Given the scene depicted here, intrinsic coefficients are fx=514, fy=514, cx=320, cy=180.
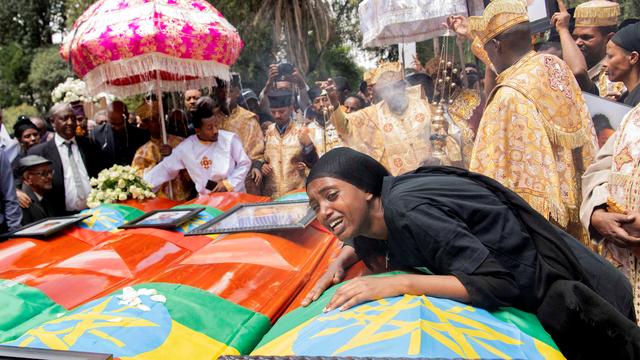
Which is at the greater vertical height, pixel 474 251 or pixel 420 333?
pixel 474 251

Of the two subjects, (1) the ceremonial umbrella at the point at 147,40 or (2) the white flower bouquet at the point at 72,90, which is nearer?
(1) the ceremonial umbrella at the point at 147,40

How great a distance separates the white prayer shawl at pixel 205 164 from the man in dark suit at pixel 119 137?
45.6 inches

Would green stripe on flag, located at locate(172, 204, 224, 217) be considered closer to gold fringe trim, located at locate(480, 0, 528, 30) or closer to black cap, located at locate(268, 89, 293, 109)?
black cap, located at locate(268, 89, 293, 109)

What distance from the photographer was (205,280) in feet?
8.71

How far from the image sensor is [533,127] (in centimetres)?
279

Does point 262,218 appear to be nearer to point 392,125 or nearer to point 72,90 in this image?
point 392,125

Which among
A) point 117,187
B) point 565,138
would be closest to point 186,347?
point 565,138

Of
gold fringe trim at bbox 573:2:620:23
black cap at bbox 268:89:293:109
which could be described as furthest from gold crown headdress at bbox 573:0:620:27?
black cap at bbox 268:89:293:109

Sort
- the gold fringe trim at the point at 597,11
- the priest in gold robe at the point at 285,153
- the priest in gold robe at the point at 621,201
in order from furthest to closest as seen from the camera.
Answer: the priest in gold robe at the point at 285,153 < the gold fringe trim at the point at 597,11 < the priest in gold robe at the point at 621,201

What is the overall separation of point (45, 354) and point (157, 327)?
54cm

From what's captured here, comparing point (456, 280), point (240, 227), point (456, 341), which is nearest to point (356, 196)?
point (456, 280)

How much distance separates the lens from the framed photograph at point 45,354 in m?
1.52

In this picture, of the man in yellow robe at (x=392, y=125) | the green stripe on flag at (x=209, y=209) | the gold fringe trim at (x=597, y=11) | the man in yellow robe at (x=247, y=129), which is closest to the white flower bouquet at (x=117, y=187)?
the green stripe on flag at (x=209, y=209)

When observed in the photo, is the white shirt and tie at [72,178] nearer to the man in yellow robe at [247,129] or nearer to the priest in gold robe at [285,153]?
the man in yellow robe at [247,129]
